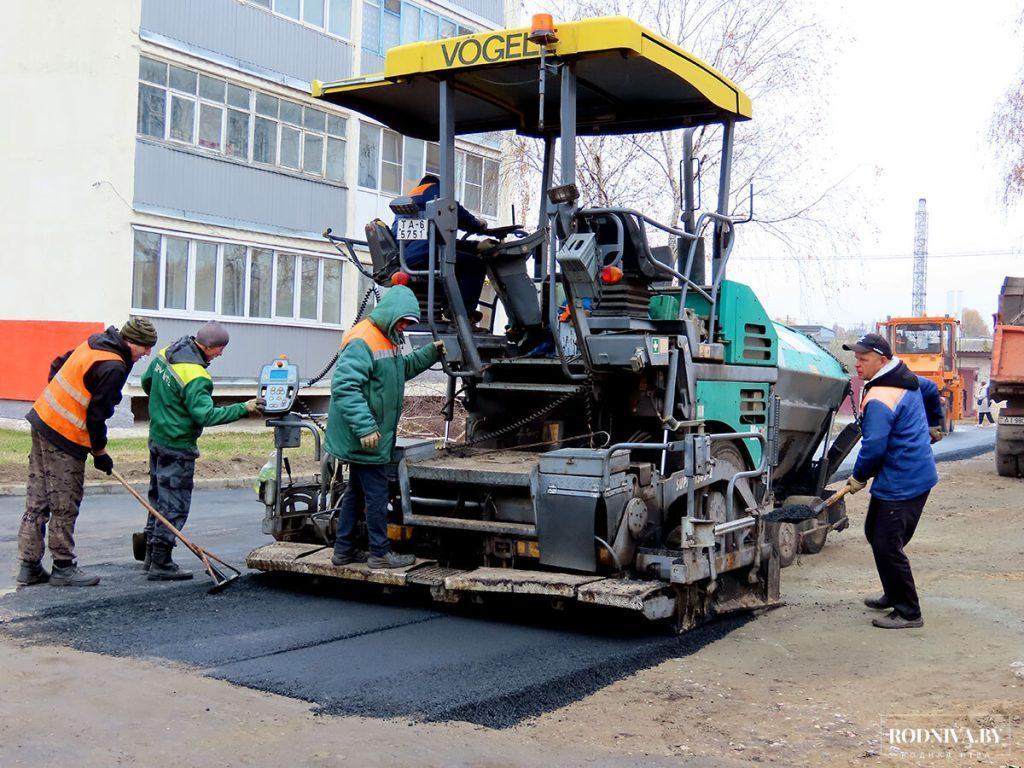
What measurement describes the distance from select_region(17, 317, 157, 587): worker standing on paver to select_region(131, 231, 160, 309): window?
12.8 meters

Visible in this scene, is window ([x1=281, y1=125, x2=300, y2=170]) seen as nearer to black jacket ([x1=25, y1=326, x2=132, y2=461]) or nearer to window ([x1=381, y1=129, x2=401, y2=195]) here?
window ([x1=381, y1=129, x2=401, y2=195])

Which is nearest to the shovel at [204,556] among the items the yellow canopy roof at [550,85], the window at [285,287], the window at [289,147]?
the yellow canopy roof at [550,85]

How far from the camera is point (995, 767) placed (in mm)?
4105

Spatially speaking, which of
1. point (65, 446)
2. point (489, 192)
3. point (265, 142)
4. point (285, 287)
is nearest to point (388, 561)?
point (65, 446)

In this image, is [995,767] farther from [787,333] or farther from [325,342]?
[325,342]

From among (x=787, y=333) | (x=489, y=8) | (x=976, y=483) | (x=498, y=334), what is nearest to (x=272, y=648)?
(x=498, y=334)

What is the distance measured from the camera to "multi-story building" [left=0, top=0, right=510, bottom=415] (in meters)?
18.9

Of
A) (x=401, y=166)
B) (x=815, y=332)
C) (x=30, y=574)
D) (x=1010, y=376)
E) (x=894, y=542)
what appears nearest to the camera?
(x=894, y=542)

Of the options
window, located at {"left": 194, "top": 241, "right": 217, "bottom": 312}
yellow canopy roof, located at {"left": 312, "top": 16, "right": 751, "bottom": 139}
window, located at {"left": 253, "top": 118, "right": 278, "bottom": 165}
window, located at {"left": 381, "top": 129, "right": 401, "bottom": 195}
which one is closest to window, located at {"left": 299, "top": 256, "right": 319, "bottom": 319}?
window, located at {"left": 253, "top": 118, "right": 278, "bottom": 165}

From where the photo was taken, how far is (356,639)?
5777mm

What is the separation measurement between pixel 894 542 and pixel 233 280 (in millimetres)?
16112

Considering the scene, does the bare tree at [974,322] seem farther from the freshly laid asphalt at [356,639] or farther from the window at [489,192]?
the freshly laid asphalt at [356,639]

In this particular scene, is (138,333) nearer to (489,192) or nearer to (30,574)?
(30,574)

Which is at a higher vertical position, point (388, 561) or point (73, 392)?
point (73, 392)
